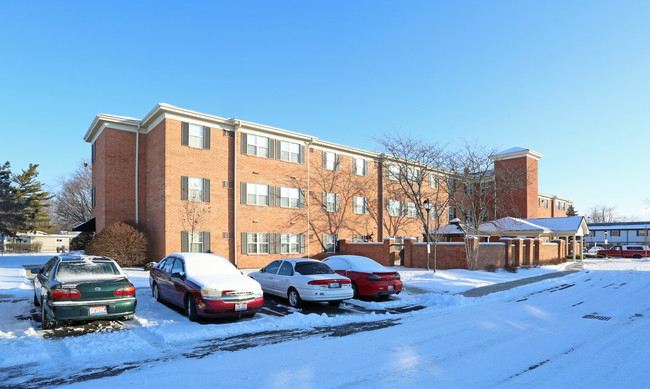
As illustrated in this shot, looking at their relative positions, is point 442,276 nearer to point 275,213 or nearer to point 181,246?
point 275,213

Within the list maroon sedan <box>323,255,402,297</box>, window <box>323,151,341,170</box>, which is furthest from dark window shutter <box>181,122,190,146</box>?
maroon sedan <box>323,255,402,297</box>

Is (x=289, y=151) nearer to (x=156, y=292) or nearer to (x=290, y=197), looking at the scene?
(x=290, y=197)

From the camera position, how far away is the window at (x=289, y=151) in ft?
87.5

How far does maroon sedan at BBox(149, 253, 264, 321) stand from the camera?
8.99 meters

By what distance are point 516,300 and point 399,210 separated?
21.7m

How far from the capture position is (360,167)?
32.2m

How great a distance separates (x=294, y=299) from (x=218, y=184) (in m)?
13.7

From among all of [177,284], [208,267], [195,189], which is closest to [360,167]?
[195,189]

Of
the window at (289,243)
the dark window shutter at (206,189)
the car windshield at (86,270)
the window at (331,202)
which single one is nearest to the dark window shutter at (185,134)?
the dark window shutter at (206,189)

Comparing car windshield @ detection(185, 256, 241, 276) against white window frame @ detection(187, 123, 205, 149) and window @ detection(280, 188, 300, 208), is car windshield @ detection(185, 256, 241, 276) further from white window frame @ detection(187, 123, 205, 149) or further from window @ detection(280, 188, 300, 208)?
window @ detection(280, 188, 300, 208)

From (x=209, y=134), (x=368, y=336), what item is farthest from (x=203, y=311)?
(x=209, y=134)

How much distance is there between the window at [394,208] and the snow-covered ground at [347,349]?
73.5 feet

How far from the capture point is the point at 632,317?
398 inches

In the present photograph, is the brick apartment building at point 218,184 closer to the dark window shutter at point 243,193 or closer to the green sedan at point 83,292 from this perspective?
the dark window shutter at point 243,193
